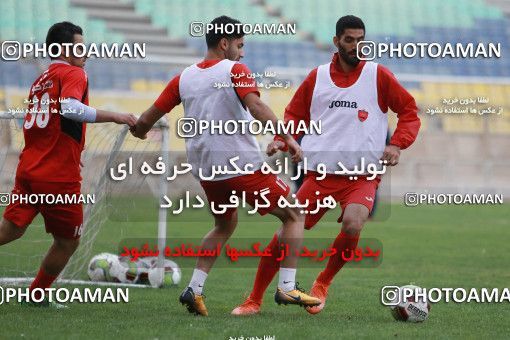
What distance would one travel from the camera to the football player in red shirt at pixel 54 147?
667 cm

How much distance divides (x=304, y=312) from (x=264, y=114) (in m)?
1.52

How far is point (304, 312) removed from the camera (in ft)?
23.1

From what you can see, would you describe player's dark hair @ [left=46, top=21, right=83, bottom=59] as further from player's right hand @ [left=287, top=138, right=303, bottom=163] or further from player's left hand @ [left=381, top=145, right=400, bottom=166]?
player's left hand @ [left=381, top=145, right=400, bottom=166]

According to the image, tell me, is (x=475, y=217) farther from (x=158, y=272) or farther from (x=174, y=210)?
(x=174, y=210)

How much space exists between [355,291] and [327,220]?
344 inches

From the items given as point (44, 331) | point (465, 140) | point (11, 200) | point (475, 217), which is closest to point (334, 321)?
point (44, 331)

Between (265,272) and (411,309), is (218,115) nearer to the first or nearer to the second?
(265,272)

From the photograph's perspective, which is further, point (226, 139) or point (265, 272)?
point (265, 272)

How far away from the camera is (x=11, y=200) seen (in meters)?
6.81

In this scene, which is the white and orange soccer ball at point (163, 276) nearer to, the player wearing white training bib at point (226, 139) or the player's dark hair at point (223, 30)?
the player wearing white training bib at point (226, 139)

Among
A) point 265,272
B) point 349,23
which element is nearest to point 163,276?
point 265,272

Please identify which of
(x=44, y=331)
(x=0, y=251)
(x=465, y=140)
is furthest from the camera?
(x=465, y=140)

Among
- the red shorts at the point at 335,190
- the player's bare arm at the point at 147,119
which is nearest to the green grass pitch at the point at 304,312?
the red shorts at the point at 335,190

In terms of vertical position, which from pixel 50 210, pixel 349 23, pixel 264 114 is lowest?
pixel 50 210
